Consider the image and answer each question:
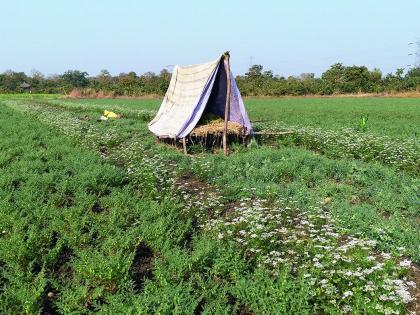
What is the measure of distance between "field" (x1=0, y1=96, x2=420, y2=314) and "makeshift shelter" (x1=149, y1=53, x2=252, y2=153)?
6.74ft

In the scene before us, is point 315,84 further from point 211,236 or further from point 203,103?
point 211,236

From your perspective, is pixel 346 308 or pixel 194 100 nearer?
pixel 346 308

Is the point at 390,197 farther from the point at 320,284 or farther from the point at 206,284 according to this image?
the point at 206,284

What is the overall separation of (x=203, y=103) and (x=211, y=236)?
22.2 feet

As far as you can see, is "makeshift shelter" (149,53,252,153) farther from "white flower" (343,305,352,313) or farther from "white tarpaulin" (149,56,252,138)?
"white flower" (343,305,352,313)

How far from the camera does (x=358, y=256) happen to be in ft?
13.6

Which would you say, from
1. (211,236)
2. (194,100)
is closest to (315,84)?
(194,100)

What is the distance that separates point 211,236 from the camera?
5.08 m

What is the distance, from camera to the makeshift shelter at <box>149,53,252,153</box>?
11.1 m

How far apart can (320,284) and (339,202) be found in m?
2.67

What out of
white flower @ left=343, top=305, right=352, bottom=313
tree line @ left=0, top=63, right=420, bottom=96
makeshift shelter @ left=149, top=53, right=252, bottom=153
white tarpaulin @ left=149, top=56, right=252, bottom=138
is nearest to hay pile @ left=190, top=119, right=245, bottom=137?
makeshift shelter @ left=149, top=53, right=252, bottom=153

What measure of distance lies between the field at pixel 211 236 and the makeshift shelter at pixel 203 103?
2.06 m

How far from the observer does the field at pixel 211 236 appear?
3713mm

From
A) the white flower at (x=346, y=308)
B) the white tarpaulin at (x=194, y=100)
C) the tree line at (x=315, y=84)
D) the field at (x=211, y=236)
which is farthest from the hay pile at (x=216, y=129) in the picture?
the tree line at (x=315, y=84)
